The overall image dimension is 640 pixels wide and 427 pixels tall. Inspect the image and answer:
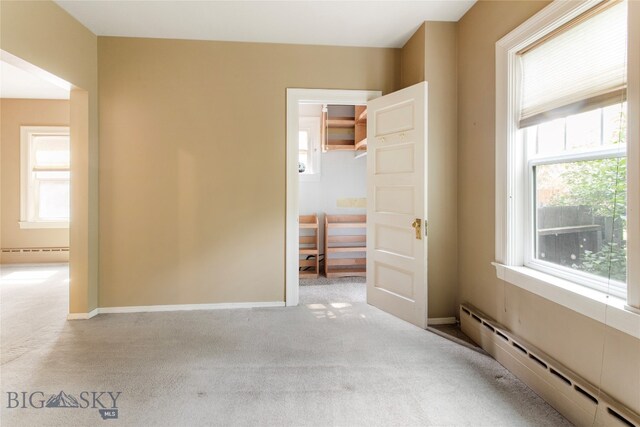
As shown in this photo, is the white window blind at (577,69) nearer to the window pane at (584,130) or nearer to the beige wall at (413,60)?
the window pane at (584,130)

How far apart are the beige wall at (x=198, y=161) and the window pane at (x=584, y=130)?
7.08 feet

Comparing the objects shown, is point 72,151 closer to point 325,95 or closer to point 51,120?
point 325,95

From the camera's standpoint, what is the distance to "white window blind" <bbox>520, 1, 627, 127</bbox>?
5.42ft

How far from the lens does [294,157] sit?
3.63 meters

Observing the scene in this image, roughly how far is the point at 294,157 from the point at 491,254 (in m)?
2.10

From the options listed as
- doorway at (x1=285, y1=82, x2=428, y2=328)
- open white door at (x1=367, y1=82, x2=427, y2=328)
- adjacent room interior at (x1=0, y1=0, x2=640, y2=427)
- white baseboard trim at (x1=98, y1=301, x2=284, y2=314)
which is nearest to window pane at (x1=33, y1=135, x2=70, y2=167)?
adjacent room interior at (x1=0, y1=0, x2=640, y2=427)

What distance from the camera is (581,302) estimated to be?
1.77 meters

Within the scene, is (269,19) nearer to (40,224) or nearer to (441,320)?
(441,320)

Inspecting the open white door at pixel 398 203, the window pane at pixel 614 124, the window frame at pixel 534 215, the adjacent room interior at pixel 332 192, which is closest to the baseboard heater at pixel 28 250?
the adjacent room interior at pixel 332 192

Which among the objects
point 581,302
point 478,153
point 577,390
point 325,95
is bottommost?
point 577,390

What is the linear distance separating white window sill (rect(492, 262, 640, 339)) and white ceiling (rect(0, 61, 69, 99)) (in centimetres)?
559

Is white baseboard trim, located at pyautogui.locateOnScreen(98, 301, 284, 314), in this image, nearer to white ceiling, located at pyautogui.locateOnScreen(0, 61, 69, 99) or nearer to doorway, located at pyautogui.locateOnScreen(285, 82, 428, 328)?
doorway, located at pyautogui.locateOnScreen(285, 82, 428, 328)

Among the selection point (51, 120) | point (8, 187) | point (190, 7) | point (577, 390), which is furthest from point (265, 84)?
point (8, 187)

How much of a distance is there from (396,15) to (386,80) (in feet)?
2.45
